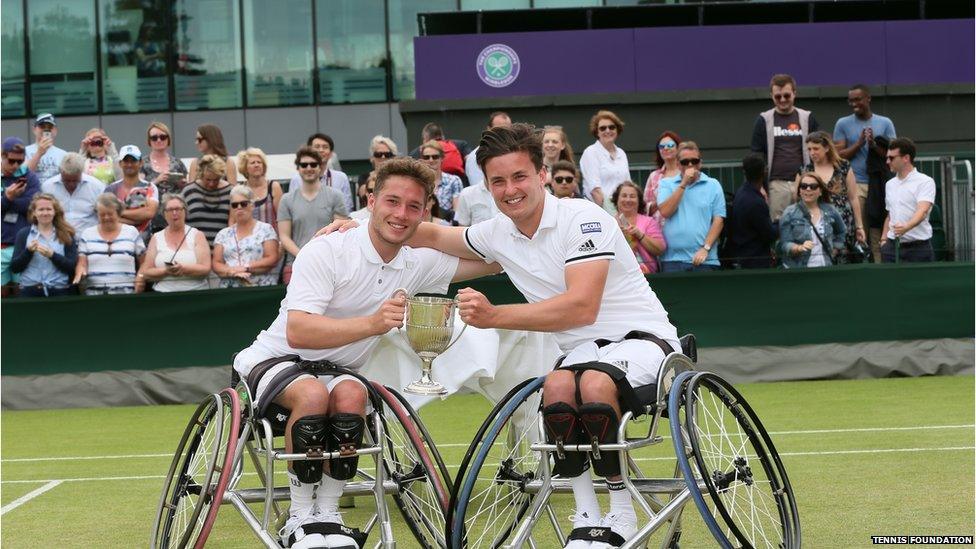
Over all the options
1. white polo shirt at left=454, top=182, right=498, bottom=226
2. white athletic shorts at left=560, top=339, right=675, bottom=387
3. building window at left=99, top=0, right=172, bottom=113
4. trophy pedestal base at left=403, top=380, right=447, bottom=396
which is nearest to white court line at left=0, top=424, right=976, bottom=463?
white polo shirt at left=454, top=182, right=498, bottom=226

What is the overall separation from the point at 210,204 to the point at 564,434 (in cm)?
729

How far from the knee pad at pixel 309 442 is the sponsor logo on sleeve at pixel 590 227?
119cm

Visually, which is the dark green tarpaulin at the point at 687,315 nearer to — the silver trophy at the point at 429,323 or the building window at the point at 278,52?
the silver trophy at the point at 429,323

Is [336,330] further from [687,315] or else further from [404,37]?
[404,37]

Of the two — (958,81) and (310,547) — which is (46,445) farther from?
(958,81)

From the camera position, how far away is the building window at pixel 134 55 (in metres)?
23.5

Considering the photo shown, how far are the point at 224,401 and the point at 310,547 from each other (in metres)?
0.65

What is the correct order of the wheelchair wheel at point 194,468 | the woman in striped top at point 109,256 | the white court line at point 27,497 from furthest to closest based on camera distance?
the woman in striped top at point 109,256, the white court line at point 27,497, the wheelchair wheel at point 194,468

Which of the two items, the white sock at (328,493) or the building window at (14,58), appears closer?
the white sock at (328,493)

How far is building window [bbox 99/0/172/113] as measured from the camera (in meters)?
23.5

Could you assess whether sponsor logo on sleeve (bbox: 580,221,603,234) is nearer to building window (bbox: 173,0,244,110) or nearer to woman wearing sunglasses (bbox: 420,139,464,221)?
woman wearing sunglasses (bbox: 420,139,464,221)

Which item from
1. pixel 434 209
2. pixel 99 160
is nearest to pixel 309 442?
pixel 434 209

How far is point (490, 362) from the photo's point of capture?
257 inches

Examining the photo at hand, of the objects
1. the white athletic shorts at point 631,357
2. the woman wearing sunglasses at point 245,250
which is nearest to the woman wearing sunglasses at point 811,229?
the woman wearing sunglasses at point 245,250
